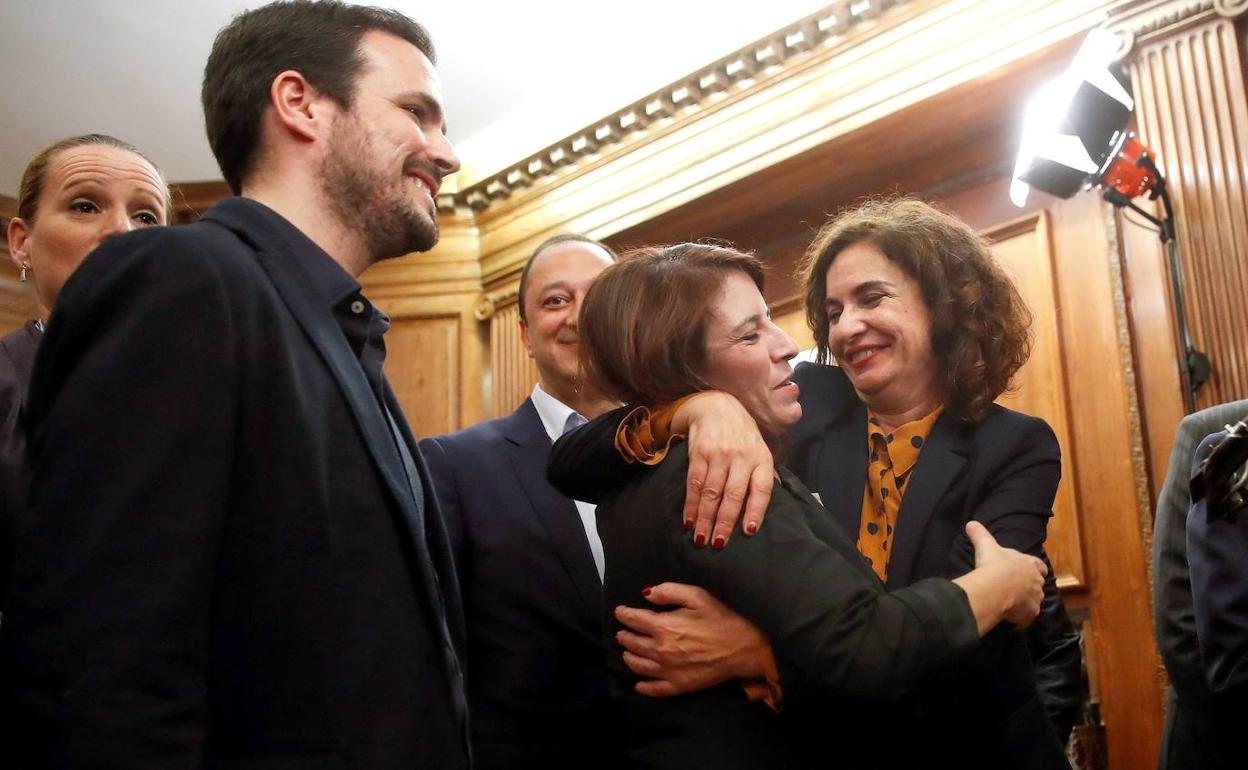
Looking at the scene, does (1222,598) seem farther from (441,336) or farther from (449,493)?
(441,336)

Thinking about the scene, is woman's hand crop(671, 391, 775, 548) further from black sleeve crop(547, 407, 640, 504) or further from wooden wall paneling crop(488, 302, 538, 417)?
wooden wall paneling crop(488, 302, 538, 417)

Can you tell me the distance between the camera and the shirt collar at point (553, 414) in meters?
2.28

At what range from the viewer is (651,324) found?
4.76ft

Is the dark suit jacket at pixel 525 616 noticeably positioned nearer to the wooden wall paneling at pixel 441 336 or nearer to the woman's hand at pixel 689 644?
the woman's hand at pixel 689 644

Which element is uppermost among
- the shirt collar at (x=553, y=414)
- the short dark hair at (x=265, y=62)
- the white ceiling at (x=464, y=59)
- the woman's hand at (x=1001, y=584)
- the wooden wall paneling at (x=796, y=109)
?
the white ceiling at (x=464, y=59)

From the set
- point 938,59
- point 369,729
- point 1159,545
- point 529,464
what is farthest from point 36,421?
point 938,59

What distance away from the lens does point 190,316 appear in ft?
3.57

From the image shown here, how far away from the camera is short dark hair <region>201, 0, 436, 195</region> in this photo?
1.45 m

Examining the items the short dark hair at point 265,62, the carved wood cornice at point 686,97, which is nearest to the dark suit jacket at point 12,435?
the short dark hair at point 265,62

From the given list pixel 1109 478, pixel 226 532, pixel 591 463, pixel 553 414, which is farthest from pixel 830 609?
pixel 1109 478

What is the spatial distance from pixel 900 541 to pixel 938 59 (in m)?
2.22

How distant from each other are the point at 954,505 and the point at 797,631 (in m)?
0.47

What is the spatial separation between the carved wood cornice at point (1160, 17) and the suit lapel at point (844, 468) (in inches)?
69.6

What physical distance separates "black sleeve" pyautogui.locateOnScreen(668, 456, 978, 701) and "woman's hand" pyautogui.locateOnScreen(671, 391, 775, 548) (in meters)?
0.02
